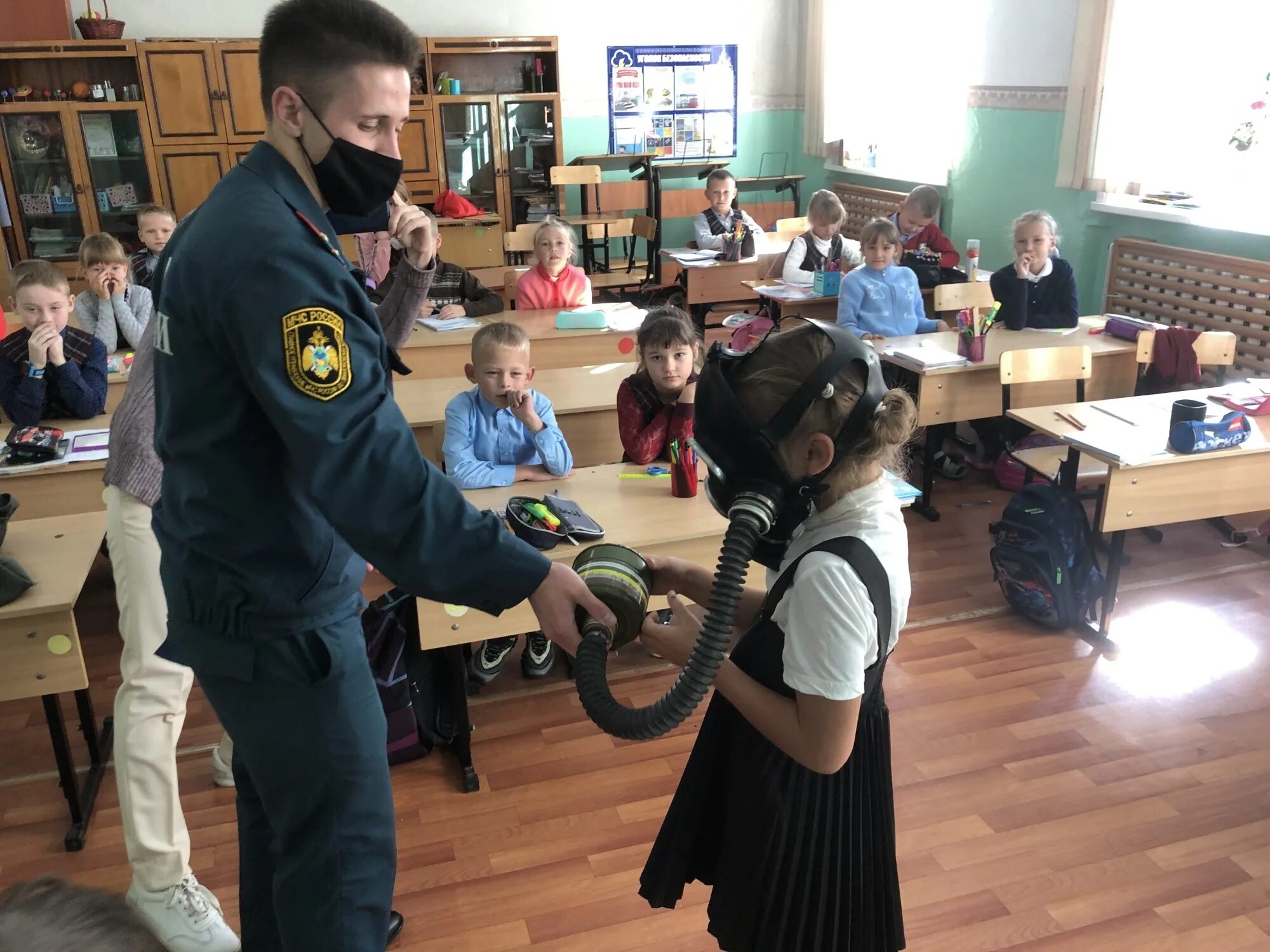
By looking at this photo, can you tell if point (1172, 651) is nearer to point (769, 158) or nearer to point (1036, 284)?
point (1036, 284)

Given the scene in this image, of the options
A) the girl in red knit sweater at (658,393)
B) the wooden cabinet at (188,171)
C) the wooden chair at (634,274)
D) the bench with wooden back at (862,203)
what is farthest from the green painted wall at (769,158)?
the girl in red knit sweater at (658,393)

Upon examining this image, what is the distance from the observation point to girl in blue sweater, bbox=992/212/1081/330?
4.52 m

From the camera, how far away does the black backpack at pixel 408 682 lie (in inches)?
99.2

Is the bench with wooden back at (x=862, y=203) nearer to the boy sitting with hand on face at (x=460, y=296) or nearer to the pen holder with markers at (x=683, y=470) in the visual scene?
the boy sitting with hand on face at (x=460, y=296)

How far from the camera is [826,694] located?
1158 millimetres

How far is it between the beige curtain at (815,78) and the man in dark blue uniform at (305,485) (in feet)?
25.7

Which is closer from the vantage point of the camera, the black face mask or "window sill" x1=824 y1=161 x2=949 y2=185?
the black face mask

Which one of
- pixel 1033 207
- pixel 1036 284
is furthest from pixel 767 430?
pixel 1033 207

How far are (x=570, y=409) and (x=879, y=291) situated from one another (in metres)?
2.00

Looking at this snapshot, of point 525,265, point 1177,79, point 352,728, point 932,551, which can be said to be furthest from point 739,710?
point 525,265

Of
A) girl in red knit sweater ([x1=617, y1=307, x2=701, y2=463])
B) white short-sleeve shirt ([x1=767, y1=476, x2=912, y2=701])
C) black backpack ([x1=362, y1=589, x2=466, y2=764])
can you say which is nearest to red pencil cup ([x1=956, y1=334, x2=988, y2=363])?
girl in red knit sweater ([x1=617, y1=307, x2=701, y2=463])

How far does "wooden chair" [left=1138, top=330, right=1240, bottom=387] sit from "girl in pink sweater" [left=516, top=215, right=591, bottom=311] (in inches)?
101

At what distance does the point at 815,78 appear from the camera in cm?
844

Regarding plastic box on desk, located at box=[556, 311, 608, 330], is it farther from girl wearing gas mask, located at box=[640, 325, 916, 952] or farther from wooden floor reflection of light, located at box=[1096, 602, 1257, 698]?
girl wearing gas mask, located at box=[640, 325, 916, 952]
